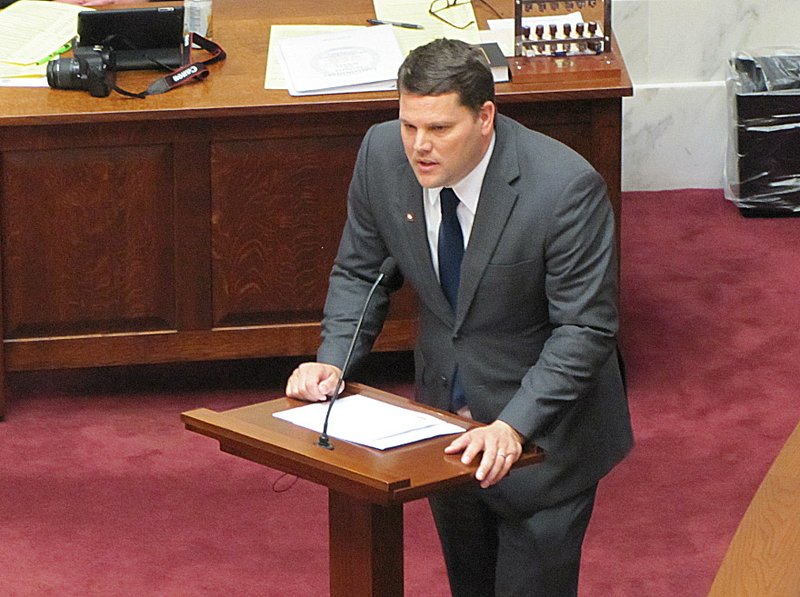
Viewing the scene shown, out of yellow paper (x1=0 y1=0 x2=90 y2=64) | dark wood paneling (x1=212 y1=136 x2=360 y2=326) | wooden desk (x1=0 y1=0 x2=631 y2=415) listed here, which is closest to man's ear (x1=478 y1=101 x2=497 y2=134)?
wooden desk (x1=0 y1=0 x2=631 y2=415)

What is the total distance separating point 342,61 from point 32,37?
1.00m

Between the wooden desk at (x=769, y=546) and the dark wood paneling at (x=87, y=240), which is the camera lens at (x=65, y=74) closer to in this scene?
the dark wood paneling at (x=87, y=240)

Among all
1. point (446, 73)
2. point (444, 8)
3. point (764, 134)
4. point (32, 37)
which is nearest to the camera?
point (446, 73)

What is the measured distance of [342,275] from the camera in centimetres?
279

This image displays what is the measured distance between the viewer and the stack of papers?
14.8 feet

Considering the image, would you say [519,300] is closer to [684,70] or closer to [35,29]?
[35,29]

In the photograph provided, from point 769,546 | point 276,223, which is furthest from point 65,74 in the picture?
point 769,546

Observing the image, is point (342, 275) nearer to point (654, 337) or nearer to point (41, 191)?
point (41, 191)

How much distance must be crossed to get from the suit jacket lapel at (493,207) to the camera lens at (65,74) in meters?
2.05

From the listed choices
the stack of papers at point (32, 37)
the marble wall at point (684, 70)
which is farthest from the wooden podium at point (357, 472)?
the marble wall at point (684, 70)

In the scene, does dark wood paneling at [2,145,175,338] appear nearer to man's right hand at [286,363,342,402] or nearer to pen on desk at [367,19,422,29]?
pen on desk at [367,19,422,29]

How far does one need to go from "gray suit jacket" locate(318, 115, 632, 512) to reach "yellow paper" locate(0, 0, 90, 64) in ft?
7.01

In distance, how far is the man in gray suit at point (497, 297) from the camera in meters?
2.47

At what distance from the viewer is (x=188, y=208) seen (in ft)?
14.4
